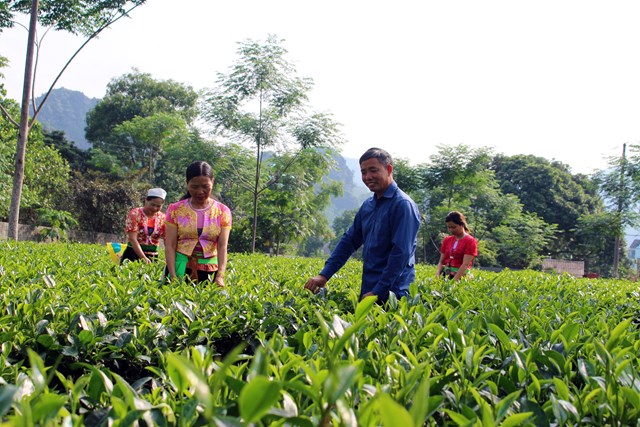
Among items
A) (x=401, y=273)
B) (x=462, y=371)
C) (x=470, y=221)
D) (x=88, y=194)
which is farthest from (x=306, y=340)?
(x=88, y=194)

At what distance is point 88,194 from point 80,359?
23531mm

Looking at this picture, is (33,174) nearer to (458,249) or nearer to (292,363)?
(458,249)

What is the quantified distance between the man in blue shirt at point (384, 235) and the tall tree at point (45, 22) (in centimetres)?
1076

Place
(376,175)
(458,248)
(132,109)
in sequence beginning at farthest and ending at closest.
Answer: (132,109) < (458,248) < (376,175)

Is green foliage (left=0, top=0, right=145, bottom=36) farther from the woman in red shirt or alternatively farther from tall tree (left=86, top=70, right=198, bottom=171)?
tall tree (left=86, top=70, right=198, bottom=171)

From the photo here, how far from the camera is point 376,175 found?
336cm

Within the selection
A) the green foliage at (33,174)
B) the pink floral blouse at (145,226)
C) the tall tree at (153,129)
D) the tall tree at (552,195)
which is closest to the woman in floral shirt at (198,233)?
the pink floral blouse at (145,226)

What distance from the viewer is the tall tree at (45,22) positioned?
11.7 m

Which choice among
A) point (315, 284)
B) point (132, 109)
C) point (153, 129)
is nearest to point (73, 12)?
point (315, 284)

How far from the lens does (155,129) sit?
33.3 metres

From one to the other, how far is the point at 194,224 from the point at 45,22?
11.0m

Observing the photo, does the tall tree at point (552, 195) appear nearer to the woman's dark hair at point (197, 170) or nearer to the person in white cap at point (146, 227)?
the person in white cap at point (146, 227)

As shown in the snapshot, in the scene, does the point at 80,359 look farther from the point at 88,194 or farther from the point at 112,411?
the point at 88,194

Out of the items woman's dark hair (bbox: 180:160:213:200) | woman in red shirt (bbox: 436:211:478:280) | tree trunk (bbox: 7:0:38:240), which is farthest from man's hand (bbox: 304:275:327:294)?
tree trunk (bbox: 7:0:38:240)
